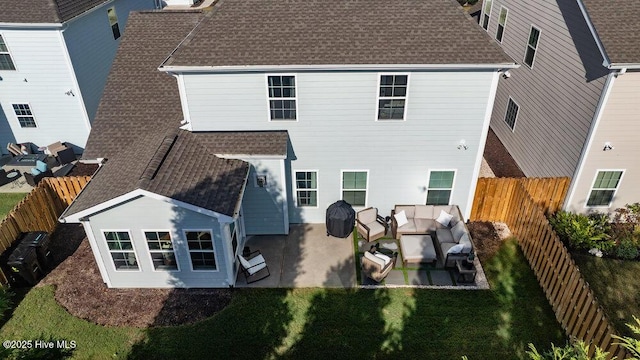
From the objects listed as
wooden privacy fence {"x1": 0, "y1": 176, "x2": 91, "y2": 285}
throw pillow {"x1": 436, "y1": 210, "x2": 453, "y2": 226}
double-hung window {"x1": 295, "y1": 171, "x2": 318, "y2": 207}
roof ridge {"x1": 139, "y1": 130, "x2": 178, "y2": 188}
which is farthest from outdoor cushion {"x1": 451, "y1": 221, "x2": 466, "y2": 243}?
wooden privacy fence {"x1": 0, "y1": 176, "x2": 91, "y2": 285}

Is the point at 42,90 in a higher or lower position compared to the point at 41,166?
higher

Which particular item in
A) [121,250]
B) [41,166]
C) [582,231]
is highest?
[121,250]

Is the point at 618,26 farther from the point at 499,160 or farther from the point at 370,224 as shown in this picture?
the point at 370,224

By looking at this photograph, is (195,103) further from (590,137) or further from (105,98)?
(590,137)

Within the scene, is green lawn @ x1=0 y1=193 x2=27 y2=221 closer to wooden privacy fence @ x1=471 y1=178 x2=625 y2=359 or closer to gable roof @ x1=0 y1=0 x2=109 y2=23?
gable roof @ x1=0 y1=0 x2=109 y2=23

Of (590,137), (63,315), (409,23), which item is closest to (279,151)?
(409,23)

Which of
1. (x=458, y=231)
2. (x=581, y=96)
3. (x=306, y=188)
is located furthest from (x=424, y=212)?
(x=581, y=96)
